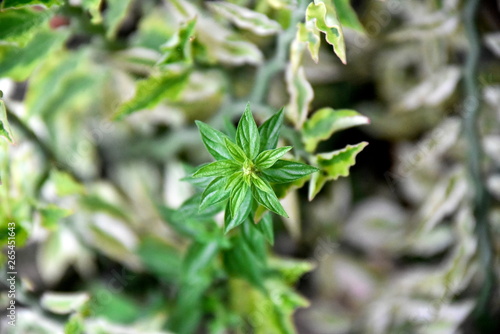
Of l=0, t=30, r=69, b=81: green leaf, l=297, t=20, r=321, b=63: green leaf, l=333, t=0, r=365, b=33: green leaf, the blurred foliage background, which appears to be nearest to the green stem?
the blurred foliage background

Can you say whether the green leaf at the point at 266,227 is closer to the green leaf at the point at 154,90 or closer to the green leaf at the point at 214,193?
the green leaf at the point at 214,193

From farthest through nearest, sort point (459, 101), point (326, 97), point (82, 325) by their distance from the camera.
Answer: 1. point (326, 97)
2. point (459, 101)
3. point (82, 325)

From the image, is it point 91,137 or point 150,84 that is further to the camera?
point 91,137

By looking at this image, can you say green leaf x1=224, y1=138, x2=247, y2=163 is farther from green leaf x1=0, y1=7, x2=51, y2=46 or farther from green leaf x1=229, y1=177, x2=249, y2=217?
green leaf x1=0, y1=7, x2=51, y2=46

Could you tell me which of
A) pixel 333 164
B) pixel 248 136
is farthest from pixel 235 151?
pixel 333 164

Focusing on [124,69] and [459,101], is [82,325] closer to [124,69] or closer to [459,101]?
[124,69]

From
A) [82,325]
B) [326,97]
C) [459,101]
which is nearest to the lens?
[82,325]

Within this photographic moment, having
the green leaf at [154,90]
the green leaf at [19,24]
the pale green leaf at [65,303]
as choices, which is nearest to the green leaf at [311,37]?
the green leaf at [154,90]

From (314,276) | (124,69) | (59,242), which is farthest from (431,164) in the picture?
(59,242)
